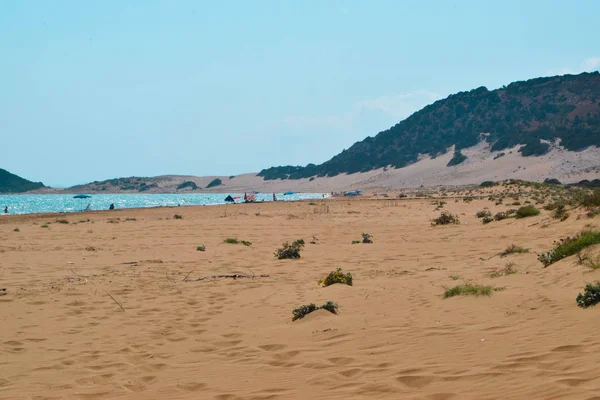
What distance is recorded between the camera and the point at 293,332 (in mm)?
6727

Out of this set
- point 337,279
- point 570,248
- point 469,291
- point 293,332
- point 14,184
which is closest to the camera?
point 293,332

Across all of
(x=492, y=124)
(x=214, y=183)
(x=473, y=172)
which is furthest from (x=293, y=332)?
(x=214, y=183)

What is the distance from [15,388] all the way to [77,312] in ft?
10.4

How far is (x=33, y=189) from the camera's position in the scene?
623 ft

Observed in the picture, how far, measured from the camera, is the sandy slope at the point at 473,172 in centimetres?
8050

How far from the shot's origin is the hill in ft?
614

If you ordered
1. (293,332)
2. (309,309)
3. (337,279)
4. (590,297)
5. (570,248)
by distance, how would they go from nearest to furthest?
(590,297) → (293,332) → (309,309) → (570,248) → (337,279)

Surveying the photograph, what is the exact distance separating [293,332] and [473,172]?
96.8 meters

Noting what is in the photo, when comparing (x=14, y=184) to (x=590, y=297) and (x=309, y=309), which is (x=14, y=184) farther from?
(x=590, y=297)

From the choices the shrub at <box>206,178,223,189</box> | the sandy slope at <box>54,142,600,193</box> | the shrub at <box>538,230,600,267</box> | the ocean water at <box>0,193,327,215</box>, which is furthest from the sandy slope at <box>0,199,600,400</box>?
the shrub at <box>206,178,223,189</box>

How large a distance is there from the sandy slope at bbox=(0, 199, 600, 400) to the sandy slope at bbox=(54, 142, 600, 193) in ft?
227

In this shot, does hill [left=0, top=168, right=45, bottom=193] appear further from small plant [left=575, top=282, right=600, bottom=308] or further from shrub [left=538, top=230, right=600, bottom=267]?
small plant [left=575, top=282, right=600, bottom=308]

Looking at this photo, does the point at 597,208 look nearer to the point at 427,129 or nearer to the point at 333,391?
the point at 333,391

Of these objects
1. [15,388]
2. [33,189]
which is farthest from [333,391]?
[33,189]
